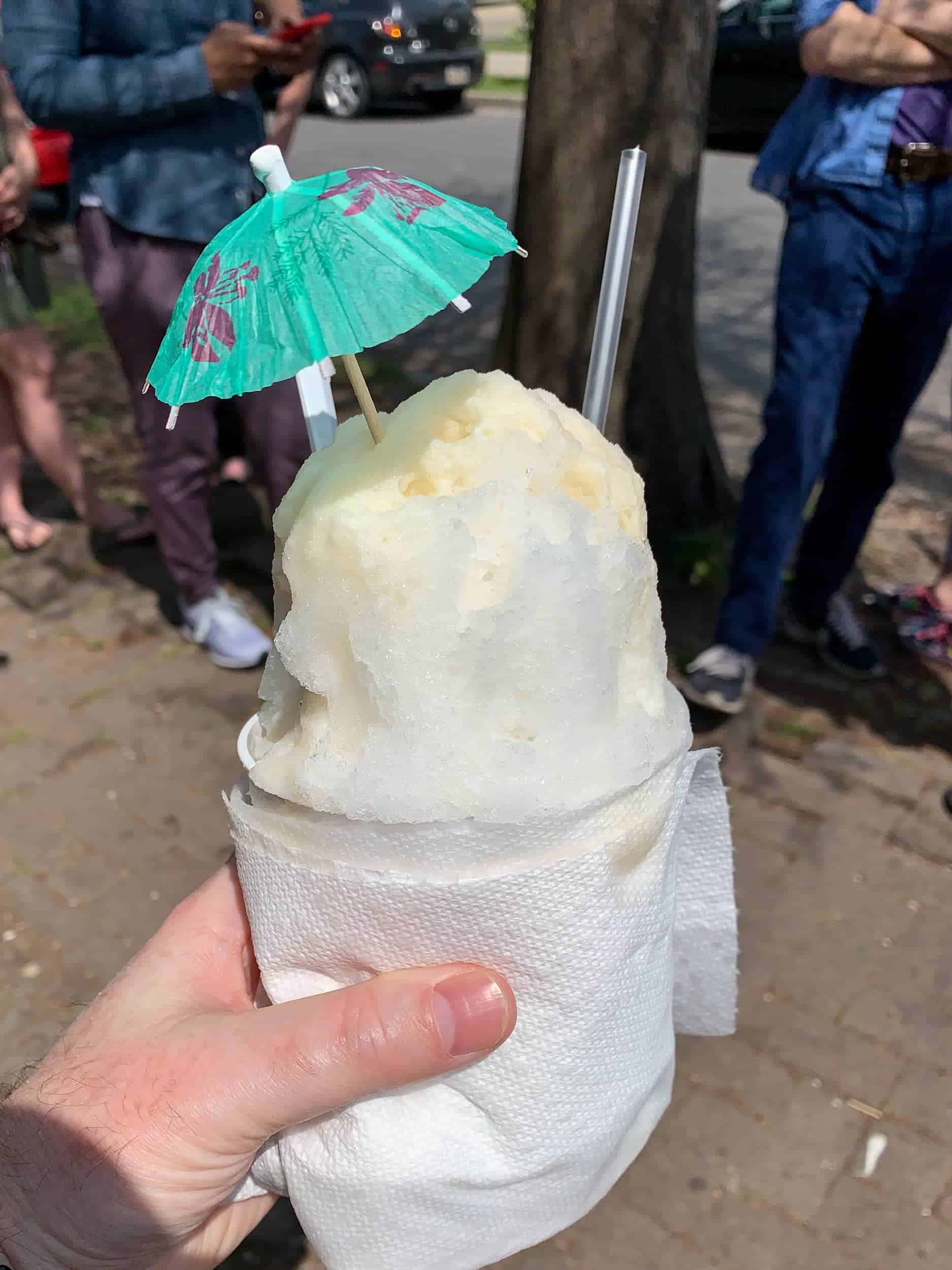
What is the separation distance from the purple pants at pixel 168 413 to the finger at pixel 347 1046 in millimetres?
2270

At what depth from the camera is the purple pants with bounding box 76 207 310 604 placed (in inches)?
123

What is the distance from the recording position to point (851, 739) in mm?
3375

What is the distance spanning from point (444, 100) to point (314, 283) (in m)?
15.8

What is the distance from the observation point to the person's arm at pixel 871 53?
263cm

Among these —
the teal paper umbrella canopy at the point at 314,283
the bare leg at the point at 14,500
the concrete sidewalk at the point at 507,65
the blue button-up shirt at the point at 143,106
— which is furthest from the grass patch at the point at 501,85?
the teal paper umbrella canopy at the point at 314,283

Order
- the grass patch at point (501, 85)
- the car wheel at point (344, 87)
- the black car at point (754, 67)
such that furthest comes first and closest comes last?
the grass patch at point (501, 85)
the car wheel at point (344, 87)
the black car at point (754, 67)

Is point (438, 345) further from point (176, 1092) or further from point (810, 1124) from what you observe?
point (176, 1092)

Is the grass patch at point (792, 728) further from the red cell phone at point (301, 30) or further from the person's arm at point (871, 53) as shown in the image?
the red cell phone at point (301, 30)

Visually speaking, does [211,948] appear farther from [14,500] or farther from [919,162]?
[14,500]

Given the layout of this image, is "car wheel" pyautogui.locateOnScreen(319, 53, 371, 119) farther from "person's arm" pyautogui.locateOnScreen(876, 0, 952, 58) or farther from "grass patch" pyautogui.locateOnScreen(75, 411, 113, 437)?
"person's arm" pyautogui.locateOnScreen(876, 0, 952, 58)

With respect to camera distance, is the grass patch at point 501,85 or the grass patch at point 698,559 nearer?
the grass patch at point 698,559

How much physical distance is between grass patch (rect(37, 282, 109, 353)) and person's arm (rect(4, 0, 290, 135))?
3.76 m

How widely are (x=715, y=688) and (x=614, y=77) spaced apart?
200 centimetres

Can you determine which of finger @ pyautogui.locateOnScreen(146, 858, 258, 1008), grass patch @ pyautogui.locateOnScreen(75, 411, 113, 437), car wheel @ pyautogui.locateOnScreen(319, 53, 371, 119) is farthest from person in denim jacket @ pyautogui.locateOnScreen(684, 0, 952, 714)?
car wheel @ pyautogui.locateOnScreen(319, 53, 371, 119)
